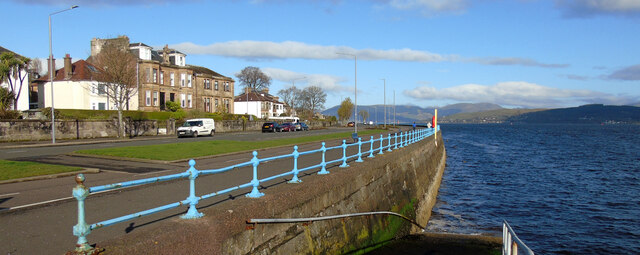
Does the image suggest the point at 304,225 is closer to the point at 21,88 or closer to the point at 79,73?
the point at 21,88

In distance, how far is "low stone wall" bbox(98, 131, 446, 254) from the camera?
5.52 m

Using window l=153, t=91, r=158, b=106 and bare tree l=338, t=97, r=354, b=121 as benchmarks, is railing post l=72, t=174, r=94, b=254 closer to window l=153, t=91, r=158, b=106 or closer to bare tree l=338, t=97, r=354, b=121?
window l=153, t=91, r=158, b=106

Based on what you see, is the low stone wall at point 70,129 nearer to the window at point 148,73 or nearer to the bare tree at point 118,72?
the bare tree at point 118,72

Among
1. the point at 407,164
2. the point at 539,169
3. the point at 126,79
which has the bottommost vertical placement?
the point at 539,169

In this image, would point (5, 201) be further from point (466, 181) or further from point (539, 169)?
point (539, 169)

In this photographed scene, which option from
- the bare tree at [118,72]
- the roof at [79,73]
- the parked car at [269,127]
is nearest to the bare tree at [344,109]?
the parked car at [269,127]

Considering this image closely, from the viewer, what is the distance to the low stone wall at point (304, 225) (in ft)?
18.1

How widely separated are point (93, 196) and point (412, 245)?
29.0 feet

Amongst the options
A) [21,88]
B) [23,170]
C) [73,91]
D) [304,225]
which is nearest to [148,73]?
[73,91]

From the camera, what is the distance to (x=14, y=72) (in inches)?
1715

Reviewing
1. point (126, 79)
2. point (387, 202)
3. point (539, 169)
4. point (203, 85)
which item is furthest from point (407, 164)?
point (203, 85)

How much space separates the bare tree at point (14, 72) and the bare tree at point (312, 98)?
92.7 metres

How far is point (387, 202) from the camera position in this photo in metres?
13.9

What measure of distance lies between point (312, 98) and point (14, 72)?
3759 inches
